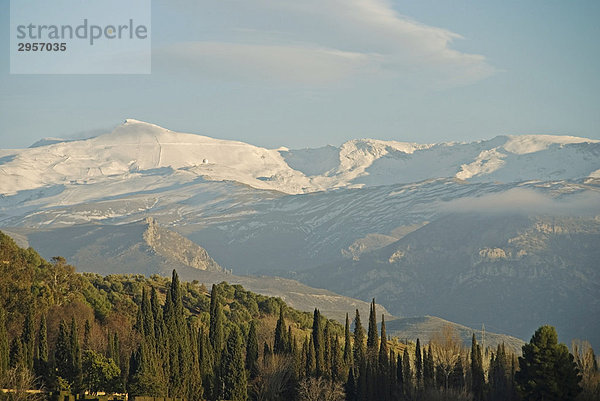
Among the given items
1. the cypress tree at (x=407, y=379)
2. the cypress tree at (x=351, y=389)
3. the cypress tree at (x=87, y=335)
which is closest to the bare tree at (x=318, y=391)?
the cypress tree at (x=351, y=389)

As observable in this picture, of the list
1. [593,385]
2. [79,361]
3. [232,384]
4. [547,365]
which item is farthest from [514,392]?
[79,361]

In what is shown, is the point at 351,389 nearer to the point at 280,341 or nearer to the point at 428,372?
the point at 428,372

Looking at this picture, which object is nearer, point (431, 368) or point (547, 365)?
point (547, 365)

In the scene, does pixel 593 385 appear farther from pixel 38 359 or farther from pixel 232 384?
pixel 38 359

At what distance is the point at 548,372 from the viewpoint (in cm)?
14675

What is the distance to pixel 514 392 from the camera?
168625mm

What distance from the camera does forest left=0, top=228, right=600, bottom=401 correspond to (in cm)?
13950

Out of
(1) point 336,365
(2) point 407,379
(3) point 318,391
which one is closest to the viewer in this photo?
(3) point 318,391

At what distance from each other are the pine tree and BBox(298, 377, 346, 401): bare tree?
12025mm

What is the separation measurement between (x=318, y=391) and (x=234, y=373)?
1489 centimetres

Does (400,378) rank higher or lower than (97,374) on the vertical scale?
lower

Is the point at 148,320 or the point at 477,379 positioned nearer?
the point at 148,320

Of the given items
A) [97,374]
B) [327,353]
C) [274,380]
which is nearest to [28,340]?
[97,374]

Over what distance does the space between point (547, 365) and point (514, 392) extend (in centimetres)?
2329
